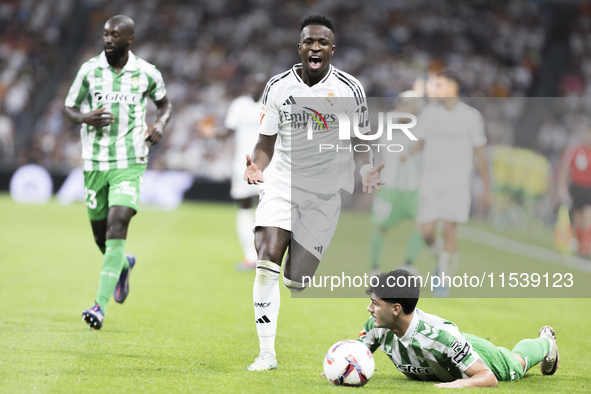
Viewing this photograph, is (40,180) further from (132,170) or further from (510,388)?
(510,388)

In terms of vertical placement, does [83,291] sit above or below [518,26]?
below

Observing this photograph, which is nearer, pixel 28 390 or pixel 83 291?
pixel 28 390

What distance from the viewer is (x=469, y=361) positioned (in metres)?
4.64

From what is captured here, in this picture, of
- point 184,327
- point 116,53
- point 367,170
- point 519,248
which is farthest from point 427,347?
point 519,248

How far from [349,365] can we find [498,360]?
1.13m

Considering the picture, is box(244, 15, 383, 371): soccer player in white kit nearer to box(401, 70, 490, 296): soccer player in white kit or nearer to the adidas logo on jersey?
the adidas logo on jersey

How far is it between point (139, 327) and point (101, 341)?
2.55ft

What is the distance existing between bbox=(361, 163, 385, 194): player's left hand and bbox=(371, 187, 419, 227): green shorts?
5.06 metres

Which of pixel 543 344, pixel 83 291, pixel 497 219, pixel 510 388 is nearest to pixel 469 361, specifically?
pixel 510 388

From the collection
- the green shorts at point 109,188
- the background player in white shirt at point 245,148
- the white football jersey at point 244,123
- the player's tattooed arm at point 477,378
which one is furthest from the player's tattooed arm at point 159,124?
the white football jersey at point 244,123

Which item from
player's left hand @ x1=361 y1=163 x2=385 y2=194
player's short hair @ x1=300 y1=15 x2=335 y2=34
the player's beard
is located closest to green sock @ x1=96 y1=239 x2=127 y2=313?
the player's beard

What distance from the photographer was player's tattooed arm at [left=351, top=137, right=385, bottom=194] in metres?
5.25

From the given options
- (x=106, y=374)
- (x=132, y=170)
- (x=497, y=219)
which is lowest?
(x=497, y=219)

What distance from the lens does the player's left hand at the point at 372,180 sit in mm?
5242
